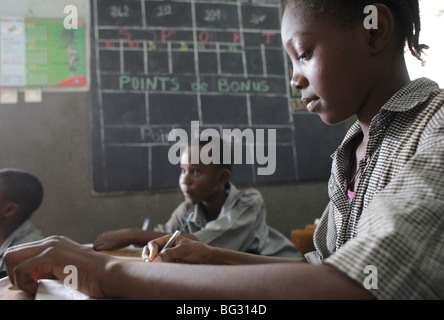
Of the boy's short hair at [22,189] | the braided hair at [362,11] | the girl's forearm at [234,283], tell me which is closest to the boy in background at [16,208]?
the boy's short hair at [22,189]

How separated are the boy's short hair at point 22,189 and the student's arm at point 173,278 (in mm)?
1400

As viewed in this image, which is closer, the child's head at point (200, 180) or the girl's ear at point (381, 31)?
the girl's ear at point (381, 31)

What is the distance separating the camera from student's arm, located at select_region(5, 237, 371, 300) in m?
0.36

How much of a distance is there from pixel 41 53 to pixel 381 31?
2.33 meters

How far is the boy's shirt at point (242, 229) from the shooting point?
1518 millimetres

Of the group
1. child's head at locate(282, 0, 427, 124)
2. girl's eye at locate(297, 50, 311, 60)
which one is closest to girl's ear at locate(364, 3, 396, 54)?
child's head at locate(282, 0, 427, 124)

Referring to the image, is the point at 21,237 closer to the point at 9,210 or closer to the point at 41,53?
the point at 9,210

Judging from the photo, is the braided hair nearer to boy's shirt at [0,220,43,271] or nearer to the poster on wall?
boy's shirt at [0,220,43,271]

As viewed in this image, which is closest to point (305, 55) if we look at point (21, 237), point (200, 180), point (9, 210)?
point (200, 180)

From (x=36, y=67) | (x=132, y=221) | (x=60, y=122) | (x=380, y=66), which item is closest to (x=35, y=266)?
(x=380, y=66)

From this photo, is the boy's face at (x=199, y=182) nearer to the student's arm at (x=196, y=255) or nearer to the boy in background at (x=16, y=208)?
the boy in background at (x=16, y=208)

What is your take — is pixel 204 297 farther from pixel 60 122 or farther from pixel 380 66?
pixel 60 122

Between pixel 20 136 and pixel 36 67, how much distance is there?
48 centimetres

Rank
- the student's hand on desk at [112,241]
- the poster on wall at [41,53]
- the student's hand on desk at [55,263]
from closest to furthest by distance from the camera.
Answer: the student's hand on desk at [55,263] < the student's hand on desk at [112,241] < the poster on wall at [41,53]
